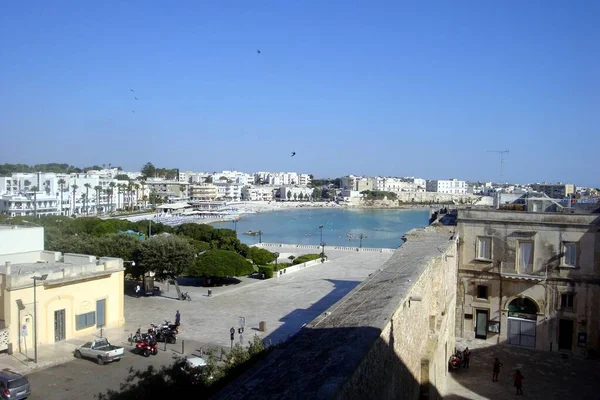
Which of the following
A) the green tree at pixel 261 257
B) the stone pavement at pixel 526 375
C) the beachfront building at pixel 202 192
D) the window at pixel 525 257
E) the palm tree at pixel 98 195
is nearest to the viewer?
the stone pavement at pixel 526 375

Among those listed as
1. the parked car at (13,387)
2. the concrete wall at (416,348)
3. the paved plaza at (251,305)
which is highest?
the concrete wall at (416,348)

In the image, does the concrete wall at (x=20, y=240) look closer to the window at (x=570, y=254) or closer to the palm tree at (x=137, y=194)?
the window at (x=570, y=254)

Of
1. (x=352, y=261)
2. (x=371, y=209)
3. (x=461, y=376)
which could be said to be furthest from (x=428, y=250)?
(x=371, y=209)

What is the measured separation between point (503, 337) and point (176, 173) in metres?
177

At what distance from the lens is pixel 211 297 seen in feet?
81.3

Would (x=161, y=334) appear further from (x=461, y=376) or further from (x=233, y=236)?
(x=233, y=236)

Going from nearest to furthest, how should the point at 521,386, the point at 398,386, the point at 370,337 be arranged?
the point at 370,337
the point at 398,386
the point at 521,386

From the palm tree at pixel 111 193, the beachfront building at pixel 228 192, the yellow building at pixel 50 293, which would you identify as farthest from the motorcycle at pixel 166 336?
the beachfront building at pixel 228 192

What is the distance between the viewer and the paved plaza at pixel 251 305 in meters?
18.9

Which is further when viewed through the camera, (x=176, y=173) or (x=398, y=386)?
(x=176, y=173)

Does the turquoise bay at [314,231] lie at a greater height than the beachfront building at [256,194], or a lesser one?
lesser

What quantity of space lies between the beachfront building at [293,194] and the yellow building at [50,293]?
514ft

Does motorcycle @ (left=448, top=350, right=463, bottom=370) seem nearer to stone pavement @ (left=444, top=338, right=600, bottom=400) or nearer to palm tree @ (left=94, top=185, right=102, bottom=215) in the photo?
stone pavement @ (left=444, top=338, right=600, bottom=400)

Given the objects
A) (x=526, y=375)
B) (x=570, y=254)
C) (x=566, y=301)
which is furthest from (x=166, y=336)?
Result: (x=570, y=254)
